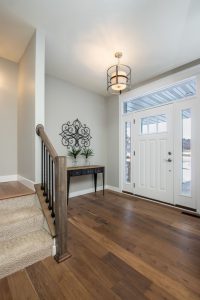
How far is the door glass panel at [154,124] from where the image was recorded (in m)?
3.44

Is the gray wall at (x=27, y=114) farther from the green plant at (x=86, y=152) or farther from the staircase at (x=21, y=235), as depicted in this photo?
the green plant at (x=86, y=152)

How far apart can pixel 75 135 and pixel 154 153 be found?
1982 millimetres

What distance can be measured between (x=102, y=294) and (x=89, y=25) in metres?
3.02

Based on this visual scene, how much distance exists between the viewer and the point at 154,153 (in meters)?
Result: 3.60

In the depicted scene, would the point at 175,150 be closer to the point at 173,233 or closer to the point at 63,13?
the point at 173,233

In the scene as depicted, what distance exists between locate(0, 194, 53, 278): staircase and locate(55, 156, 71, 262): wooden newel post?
0.13 meters

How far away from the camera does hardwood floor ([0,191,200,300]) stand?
4.20 ft

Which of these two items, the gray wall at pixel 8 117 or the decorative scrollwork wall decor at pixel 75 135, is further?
the decorative scrollwork wall decor at pixel 75 135

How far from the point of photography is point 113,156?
454 centimetres

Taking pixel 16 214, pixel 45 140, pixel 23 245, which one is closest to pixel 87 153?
pixel 45 140

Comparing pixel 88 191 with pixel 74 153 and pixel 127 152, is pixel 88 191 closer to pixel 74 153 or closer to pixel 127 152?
pixel 74 153

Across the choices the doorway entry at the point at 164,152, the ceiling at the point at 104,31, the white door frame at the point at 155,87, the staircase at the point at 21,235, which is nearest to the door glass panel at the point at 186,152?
the doorway entry at the point at 164,152

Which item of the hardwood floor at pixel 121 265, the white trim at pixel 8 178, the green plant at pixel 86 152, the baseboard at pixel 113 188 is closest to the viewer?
the hardwood floor at pixel 121 265

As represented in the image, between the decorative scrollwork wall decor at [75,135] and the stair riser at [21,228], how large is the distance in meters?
2.12
